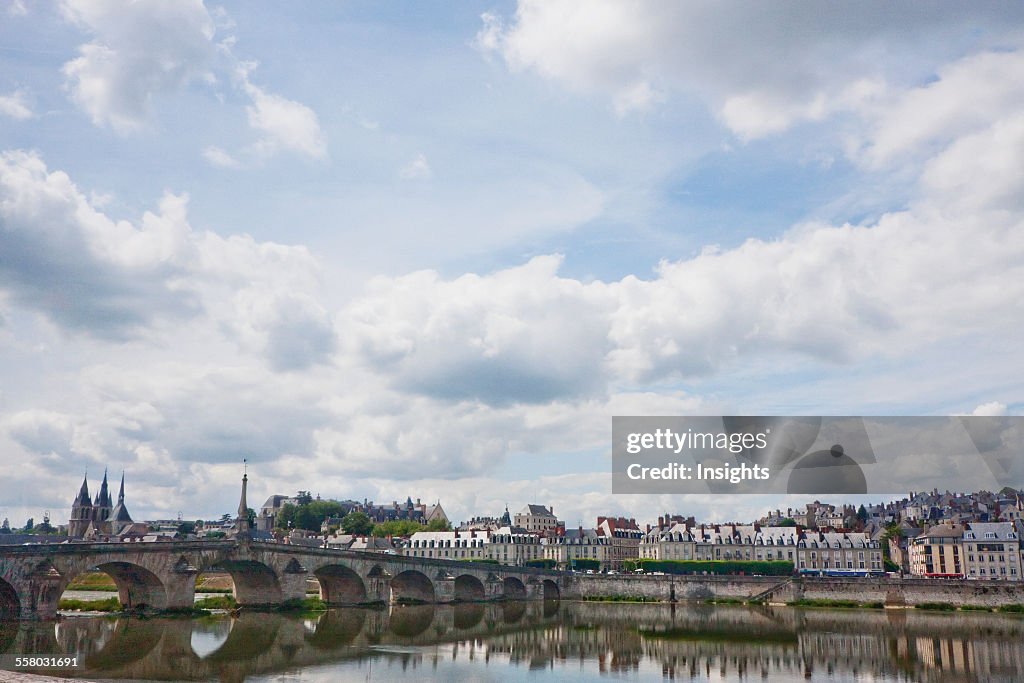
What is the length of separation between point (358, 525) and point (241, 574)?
6733 cm

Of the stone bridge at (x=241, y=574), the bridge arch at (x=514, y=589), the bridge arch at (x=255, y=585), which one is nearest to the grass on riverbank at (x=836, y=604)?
the bridge arch at (x=514, y=589)

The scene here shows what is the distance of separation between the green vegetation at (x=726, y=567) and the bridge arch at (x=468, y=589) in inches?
932

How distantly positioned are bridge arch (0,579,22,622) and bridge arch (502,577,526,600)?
159 ft

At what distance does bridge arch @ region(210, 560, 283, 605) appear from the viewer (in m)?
59.3

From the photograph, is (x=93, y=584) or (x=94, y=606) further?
(x=93, y=584)

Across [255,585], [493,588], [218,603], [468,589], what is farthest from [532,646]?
[493,588]

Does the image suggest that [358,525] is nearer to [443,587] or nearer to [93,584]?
[93,584]

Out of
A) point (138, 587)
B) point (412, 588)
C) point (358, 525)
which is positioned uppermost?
point (358, 525)

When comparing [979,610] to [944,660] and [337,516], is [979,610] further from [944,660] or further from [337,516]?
[337,516]

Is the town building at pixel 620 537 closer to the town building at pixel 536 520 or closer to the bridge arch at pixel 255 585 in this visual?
the town building at pixel 536 520

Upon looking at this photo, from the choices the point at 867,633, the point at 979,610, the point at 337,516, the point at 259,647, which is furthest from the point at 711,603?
the point at 337,516

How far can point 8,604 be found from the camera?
4422 centimetres

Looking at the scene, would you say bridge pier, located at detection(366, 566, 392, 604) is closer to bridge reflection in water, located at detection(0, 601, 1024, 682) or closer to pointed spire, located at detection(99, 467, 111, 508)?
bridge reflection in water, located at detection(0, 601, 1024, 682)

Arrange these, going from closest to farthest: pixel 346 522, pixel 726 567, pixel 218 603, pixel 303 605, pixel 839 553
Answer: pixel 218 603 → pixel 303 605 → pixel 726 567 → pixel 839 553 → pixel 346 522
